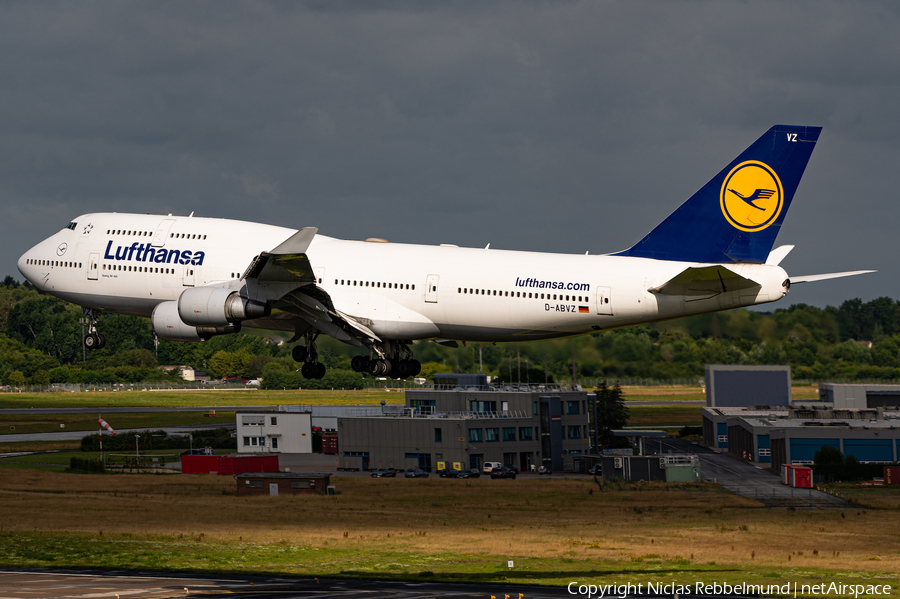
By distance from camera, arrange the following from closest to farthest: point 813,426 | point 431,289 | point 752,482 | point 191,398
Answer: point 431,289 < point 752,482 < point 813,426 < point 191,398

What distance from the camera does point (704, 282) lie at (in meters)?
38.7

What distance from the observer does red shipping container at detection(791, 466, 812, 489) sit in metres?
84.1

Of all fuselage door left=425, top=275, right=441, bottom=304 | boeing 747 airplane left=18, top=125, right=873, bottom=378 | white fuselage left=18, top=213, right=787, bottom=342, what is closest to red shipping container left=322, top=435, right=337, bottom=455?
white fuselage left=18, top=213, right=787, bottom=342

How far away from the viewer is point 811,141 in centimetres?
4006

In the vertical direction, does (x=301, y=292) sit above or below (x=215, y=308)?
above

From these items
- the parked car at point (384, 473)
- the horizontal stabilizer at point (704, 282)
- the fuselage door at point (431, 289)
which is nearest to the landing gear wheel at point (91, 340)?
the fuselage door at point (431, 289)

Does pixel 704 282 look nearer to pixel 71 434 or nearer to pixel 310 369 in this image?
pixel 310 369

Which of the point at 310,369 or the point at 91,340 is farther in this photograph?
the point at 91,340

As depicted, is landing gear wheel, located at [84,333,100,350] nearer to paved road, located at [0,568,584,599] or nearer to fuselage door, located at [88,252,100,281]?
fuselage door, located at [88,252,100,281]

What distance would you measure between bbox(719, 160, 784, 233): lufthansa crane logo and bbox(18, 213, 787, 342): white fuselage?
6.26 ft

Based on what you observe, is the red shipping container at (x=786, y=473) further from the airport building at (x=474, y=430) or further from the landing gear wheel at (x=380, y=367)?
the landing gear wheel at (x=380, y=367)

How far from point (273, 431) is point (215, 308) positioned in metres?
69.6

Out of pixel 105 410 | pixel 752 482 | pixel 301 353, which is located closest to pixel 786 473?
pixel 752 482

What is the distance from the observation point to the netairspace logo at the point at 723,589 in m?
39.1
